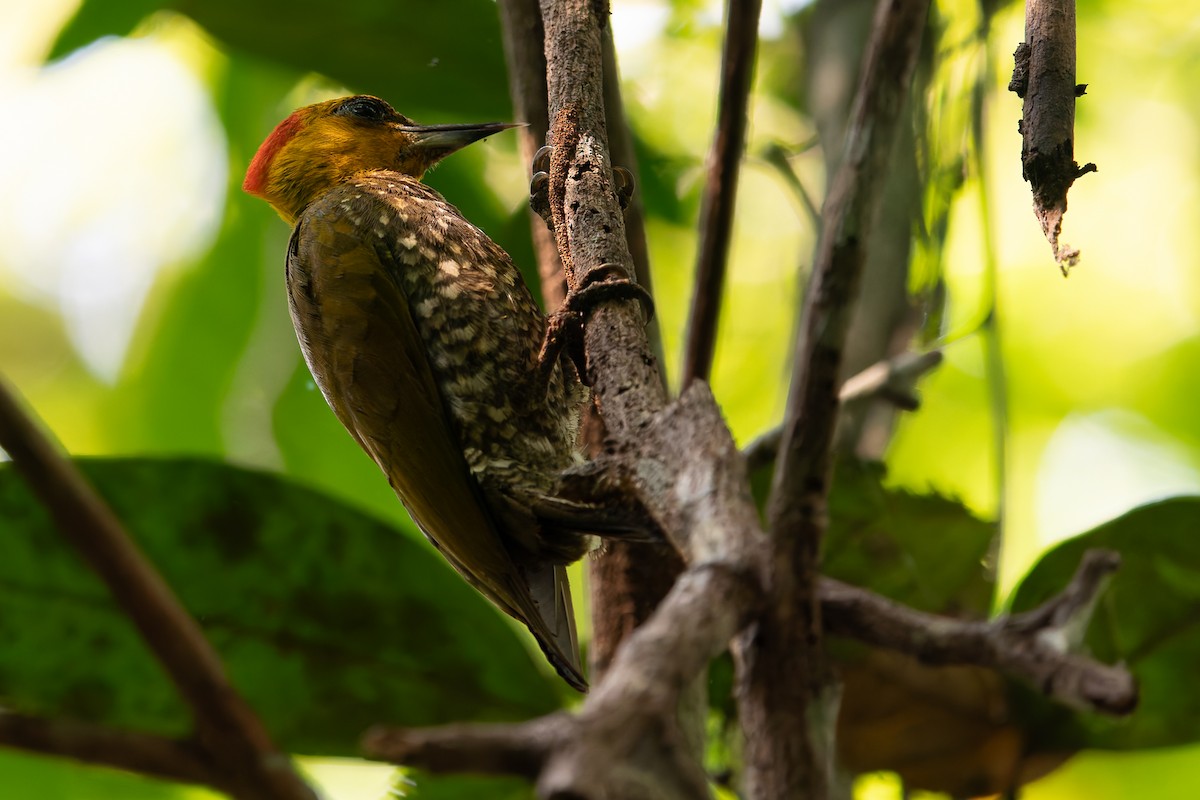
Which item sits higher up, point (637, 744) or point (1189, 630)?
point (637, 744)

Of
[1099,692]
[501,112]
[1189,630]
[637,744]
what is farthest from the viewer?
[501,112]

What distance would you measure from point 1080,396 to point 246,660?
150 inches

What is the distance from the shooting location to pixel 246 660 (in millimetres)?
2029

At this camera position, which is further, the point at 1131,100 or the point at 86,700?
the point at 1131,100

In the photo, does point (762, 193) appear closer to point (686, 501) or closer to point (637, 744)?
point (686, 501)

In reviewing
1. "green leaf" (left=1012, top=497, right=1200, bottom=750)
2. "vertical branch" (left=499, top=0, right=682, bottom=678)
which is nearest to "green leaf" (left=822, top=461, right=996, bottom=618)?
"green leaf" (left=1012, top=497, right=1200, bottom=750)

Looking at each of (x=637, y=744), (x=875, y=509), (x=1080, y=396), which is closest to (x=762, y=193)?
(x=1080, y=396)

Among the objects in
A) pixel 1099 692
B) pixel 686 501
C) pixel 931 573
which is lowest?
pixel 931 573

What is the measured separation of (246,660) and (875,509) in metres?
1.22

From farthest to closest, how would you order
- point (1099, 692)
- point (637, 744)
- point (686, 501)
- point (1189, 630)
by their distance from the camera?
1. point (1189, 630)
2. point (686, 501)
3. point (1099, 692)
4. point (637, 744)

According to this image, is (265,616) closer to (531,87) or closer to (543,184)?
(543,184)

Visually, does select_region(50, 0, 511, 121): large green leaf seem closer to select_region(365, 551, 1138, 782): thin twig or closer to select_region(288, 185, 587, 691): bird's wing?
select_region(288, 185, 587, 691): bird's wing

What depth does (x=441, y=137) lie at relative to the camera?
10.5ft

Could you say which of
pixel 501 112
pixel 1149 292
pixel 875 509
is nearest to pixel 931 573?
pixel 875 509
